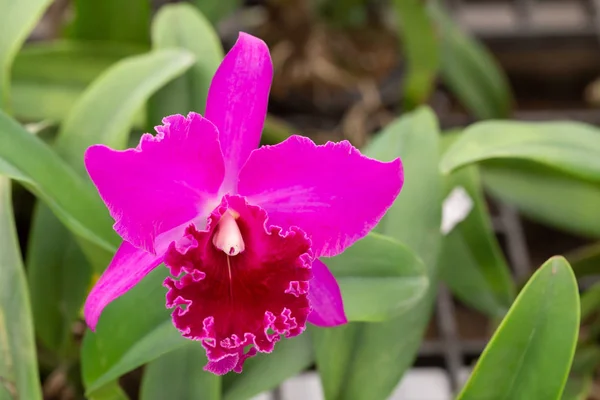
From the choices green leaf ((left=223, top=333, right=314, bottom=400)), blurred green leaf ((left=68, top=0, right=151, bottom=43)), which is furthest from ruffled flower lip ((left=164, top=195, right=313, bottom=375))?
blurred green leaf ((left=68, top=0, right=151, bottom=43))

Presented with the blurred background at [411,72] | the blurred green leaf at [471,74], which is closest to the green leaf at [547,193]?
the blurred background at [411,72]

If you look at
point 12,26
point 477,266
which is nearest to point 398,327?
point 477,266

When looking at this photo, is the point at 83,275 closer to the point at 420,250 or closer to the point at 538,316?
the point at 420,250

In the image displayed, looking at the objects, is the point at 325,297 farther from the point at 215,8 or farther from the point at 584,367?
the point at 215,8

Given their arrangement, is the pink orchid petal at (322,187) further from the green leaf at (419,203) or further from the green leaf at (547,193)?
the green leaf at (547,193)

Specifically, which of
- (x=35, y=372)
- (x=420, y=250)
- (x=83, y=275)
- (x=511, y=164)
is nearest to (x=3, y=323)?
(x=35, y=372)

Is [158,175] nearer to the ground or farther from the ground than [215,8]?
farther from the ground
